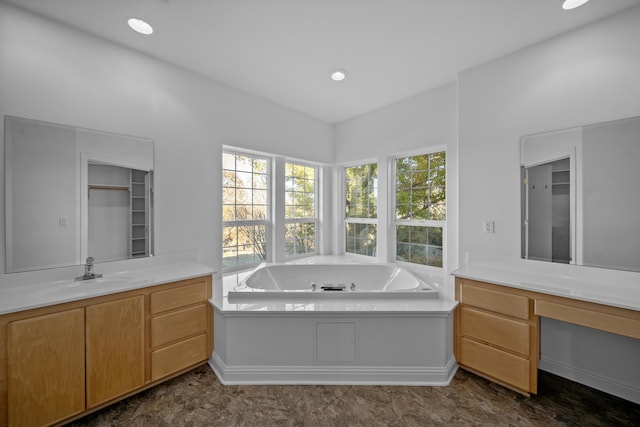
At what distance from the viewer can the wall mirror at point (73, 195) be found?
1.68m

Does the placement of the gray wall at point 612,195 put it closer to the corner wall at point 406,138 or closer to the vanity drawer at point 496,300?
the vanity drawer at point 496,300

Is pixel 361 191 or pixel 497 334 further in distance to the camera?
pixel 361 191

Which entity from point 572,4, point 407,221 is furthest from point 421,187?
point 572,4

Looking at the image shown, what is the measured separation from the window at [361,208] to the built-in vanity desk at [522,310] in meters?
1.54

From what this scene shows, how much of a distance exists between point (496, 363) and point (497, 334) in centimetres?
20

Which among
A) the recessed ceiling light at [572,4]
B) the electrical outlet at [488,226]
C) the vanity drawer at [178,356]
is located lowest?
the vanity drawer at [178,356]

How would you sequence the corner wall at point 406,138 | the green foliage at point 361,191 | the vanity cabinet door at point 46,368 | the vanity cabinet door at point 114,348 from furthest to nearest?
the green foliage at point 361,191 < the corner wall at point 406,138 < the vanity cabinet door at point 114,348 < the vanity cabinet door at point 46,368

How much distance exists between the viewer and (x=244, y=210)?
3.11m

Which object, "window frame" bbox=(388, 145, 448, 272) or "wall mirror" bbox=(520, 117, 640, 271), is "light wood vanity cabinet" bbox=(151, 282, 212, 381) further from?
"wall mirror" bbox=(520, 117, 640, 271)

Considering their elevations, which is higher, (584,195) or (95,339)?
(584,195)

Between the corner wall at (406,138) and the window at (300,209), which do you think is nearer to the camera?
the corner wall at (406,138)

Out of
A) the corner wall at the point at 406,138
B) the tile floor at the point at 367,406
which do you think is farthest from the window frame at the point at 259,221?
the tile floor at the point at 367,406

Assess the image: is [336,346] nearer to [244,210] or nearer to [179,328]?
[179,328]

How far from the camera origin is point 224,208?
290 cm
